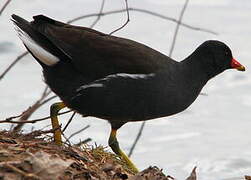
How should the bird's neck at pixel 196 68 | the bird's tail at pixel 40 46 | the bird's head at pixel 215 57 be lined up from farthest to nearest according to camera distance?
the bird's head at pixel 215 57 → the bird's neck at pixel 196 68 → the bird's tail at pixel 40 46

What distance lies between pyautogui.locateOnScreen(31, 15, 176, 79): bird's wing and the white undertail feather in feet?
0.28

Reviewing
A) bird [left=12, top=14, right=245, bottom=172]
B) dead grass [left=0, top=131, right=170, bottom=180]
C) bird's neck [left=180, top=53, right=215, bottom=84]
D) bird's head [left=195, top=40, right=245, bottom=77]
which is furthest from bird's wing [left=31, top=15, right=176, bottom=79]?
dead grass [left=0, top=131, right=170, bottom=180]

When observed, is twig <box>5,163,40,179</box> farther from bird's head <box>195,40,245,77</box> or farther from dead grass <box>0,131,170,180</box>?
bird's head <box>195,40,245,77</box>

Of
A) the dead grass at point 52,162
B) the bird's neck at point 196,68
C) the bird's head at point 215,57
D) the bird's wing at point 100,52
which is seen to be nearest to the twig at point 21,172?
the dead grass at point 52,162

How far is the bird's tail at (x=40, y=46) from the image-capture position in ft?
23.7

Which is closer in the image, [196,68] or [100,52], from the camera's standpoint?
[100,52]

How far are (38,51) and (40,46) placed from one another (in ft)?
0.14

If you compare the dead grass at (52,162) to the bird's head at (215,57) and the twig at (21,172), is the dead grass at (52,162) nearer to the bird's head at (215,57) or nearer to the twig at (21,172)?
the twig at (21,172)

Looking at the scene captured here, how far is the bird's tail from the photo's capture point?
7223 millimetres

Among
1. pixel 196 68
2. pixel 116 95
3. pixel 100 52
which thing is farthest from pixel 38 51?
pixel 196 68

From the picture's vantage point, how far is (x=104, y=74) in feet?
23.6

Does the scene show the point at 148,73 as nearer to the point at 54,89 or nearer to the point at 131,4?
the point at 54,89

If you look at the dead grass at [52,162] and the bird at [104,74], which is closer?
the dead grass at [52,162]

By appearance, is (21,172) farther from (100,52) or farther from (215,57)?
(215,57)
